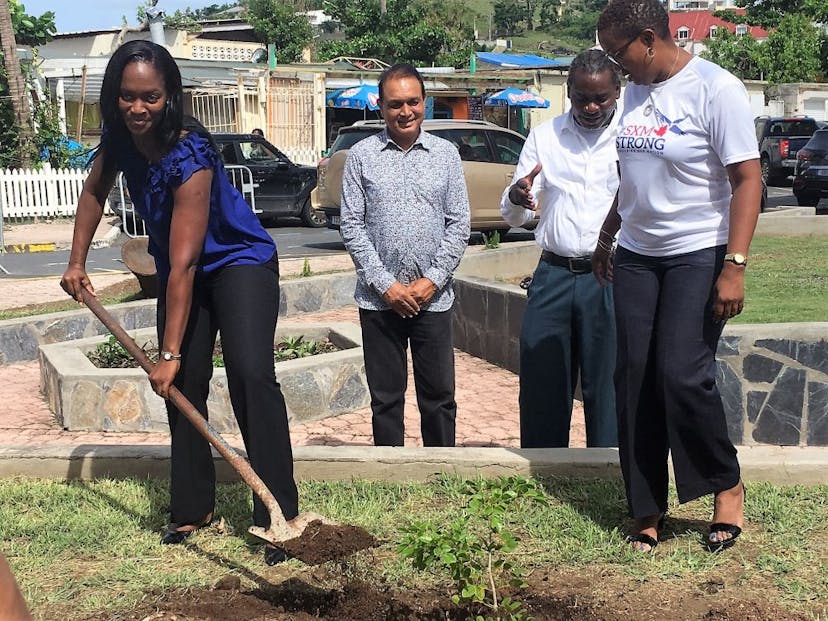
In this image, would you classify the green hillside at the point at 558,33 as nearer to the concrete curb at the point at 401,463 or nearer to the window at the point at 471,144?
the window at the point at 471,144

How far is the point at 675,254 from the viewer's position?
3453mm

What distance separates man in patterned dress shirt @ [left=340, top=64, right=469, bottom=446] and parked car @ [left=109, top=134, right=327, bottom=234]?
A: 1410cm

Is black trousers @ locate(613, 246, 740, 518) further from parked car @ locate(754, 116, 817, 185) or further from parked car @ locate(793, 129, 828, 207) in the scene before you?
parked car @ locate(754, 116, 817, 185)

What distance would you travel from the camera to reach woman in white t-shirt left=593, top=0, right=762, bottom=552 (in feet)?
10.7

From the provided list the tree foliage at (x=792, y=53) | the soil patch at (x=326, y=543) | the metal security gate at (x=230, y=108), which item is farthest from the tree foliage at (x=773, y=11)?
the soil patch at (x=326, y=543)

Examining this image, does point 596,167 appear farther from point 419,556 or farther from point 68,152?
point 68,152

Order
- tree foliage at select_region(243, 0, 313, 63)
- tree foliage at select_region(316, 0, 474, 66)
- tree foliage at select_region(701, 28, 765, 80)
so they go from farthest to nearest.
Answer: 1. tree foliage at select_region(701, 28, 765, 80)
2. tree foliage at select_region(243, 0, 313, 63)
3. tree foliage at select_region(316, 0, 474, 66)

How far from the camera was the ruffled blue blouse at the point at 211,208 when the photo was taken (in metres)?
3.48

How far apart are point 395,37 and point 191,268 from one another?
37373 millimetres

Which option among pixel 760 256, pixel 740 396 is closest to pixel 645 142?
pixel 740 396

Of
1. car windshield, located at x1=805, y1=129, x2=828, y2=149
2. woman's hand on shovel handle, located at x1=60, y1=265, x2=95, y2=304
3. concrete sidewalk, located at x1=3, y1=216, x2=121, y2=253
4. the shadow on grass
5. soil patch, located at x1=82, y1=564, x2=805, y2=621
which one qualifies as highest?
woman's hand on shovel handle, located at x1=60, y1=265, x2=95, y2=304

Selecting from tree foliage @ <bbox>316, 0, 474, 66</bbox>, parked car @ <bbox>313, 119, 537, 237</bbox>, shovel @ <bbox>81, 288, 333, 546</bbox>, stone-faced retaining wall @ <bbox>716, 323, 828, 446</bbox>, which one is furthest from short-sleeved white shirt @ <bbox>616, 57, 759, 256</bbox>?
tree foliage @ <bbox>316, 0, 474, 66</bbox>

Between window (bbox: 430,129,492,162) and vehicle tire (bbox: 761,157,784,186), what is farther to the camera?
vehicle tire (bbox: 761,157,784,186)

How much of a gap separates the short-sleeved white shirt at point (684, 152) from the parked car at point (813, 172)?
58.9 feet
